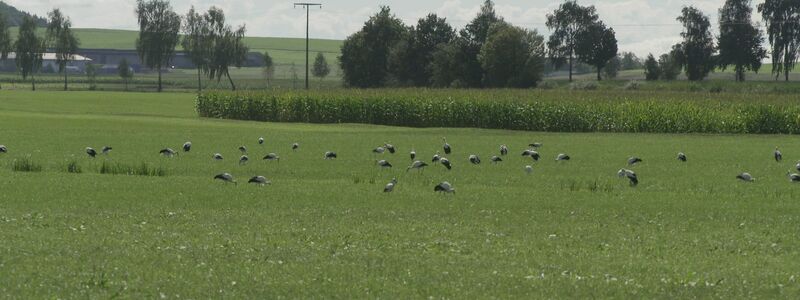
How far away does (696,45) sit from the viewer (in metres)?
140

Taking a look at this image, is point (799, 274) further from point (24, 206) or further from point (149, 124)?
point (149, 124)

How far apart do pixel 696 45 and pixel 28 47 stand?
102 metres

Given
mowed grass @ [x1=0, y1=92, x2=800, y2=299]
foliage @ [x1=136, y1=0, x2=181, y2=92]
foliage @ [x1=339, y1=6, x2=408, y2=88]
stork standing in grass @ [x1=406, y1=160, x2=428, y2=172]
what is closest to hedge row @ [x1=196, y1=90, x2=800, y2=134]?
mowed grass @ [x1=0, y1=92, x2=800, y2=299]

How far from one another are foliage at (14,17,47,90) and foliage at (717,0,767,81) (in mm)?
104310

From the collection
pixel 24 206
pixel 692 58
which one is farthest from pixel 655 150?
pixel 692 58

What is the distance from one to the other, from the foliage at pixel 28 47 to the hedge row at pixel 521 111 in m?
104

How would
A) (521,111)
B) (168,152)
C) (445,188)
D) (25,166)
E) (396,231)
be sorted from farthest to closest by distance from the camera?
1. (521,111)
2. (168,152)
3. (25,166)
4. (445,188)
5. (396,231)

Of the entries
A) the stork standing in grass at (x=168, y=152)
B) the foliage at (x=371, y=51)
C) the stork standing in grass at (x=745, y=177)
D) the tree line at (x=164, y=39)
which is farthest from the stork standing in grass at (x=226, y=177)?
the tree line at (x=164, y=39)

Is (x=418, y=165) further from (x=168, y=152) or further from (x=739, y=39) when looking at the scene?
(x=739, y=39)

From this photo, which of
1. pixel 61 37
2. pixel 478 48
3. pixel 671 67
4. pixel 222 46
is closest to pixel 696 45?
pixel 671 67

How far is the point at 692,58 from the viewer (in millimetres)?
140500

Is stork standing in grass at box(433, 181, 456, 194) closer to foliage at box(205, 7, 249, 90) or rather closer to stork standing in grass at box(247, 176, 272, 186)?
stork standing in grass at box(247, 176, 272, 186)

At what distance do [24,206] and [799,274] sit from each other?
15.1 meters

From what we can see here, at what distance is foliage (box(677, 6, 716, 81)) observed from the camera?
5522 inches
